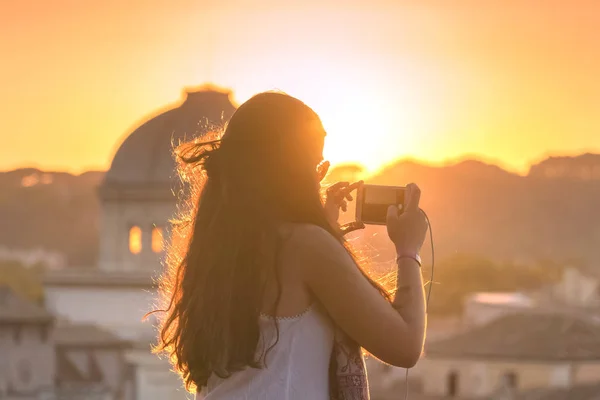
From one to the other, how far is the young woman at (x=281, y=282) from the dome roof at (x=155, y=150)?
2976cm

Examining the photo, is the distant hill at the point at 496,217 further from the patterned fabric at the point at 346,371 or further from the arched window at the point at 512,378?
the patterned fabric at the point at 346,371

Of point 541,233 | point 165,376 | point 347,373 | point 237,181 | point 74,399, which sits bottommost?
point 541,233

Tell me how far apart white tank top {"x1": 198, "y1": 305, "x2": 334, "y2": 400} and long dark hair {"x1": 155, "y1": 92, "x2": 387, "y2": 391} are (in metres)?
0.03

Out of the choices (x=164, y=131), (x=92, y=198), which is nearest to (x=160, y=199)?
(x=164, y=131)

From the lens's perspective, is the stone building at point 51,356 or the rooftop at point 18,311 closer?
the stone building at point 51,356

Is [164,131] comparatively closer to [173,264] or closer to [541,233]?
[173,264]

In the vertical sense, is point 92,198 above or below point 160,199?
below

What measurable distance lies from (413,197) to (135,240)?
→ 102 ft

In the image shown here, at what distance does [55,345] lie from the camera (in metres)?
39.7

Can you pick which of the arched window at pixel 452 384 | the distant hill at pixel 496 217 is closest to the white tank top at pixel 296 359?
the arched window at pixel 452 384

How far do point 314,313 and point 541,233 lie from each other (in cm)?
11356

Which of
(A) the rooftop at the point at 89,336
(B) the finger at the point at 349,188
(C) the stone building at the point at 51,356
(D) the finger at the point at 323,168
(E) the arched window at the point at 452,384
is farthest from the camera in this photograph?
(C) the stone building at the point at 51,356

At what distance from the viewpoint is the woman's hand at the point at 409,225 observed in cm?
332

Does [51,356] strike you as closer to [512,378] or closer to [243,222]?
[512,378]
